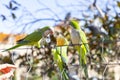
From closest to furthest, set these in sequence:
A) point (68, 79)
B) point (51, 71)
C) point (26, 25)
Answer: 1. point (68, 79)
2. point (26, 25)
3. point (51, 71)

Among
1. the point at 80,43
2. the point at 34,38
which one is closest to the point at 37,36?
the point at 34,38

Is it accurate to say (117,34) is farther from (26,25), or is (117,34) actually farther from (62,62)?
(62,62)

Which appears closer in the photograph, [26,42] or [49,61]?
[26,42]

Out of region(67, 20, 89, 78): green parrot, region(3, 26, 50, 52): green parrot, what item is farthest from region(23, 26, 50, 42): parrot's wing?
region(67, 20, 89, 78): green parrot

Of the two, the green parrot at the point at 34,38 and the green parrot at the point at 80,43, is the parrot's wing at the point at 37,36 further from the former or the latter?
the green parrot at the point at 80,43

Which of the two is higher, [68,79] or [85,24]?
[85,24]

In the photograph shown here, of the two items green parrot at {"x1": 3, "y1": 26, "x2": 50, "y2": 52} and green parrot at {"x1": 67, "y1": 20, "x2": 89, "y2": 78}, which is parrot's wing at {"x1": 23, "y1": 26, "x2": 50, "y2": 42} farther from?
green parrot at {"x1": 67, "y1": 20, "x2": 89, "y2": 78}

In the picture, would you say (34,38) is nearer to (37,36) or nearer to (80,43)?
(37,36)

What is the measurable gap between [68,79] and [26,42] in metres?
0.19

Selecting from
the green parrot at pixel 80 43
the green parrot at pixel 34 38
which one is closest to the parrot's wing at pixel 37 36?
the green parrot at pixel 34 38

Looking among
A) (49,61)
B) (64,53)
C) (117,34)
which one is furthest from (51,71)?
(64,53)

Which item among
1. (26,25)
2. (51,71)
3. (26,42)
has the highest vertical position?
(26,25)

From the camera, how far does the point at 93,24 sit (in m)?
3.15

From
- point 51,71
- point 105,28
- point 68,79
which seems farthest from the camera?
point 105,28
